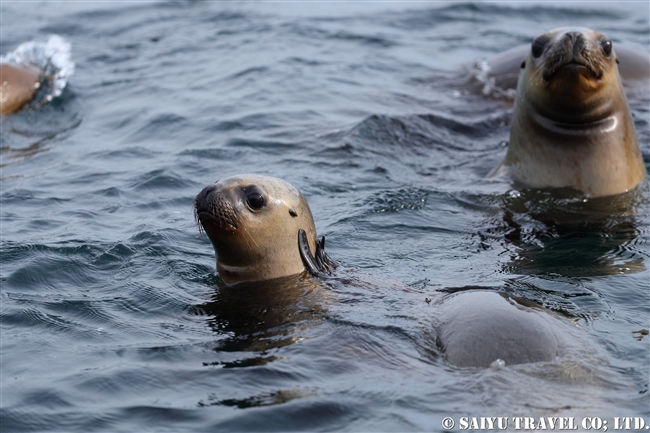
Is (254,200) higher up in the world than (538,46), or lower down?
lower down

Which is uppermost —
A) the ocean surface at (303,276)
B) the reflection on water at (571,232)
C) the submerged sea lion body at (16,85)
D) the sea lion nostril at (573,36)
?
the sea lion nostril at (573,36)

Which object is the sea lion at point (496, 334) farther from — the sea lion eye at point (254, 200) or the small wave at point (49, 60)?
the small wave at point (49, 60)

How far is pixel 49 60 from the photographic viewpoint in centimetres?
1374

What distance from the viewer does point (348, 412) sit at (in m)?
4.50

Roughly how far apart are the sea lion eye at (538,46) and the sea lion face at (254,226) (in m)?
2.61

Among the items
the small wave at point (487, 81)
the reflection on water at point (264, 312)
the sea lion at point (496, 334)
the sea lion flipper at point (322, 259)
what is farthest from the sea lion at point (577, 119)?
the small wave at point (487, 81)

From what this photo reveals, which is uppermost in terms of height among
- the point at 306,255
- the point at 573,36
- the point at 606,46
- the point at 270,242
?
the point at 573,36

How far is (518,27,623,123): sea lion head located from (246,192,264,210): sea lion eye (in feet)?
9.20

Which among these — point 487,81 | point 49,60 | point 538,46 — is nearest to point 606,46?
point 538,46

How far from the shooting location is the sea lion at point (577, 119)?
24.6 ft

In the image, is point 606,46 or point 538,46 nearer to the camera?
point 606,46

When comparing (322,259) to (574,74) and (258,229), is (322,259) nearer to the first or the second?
(258,229)

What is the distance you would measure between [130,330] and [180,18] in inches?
445

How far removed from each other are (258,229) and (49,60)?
8692 mm
